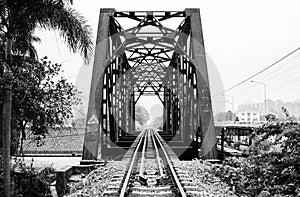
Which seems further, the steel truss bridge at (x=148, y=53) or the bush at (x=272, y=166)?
the steel truss bridge at (x=148, y=53)

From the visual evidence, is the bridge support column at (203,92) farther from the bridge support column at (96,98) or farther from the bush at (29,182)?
the bush at (29,182)

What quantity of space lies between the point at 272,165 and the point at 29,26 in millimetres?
7562

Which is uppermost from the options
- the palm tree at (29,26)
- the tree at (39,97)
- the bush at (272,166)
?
the palm tree at (29,26)

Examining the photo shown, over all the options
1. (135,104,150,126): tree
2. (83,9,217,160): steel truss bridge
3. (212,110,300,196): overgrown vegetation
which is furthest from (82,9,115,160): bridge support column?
(135,104,150,126): tree

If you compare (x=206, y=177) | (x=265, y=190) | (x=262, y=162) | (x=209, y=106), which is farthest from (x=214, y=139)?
(x=265, y=190)

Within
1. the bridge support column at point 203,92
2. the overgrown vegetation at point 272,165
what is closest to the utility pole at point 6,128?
the bridge support column at point 203,92

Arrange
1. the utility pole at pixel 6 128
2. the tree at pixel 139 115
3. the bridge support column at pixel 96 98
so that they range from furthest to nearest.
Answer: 1. the tree at pixel 139 115
2. the bridge support column at pixel 96 98
3. the utility pole at pixel 6 128

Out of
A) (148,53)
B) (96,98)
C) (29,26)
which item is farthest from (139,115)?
(29,26)

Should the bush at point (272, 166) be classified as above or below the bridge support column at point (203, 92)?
below

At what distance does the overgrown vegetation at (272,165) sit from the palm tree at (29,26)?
19.7 feet

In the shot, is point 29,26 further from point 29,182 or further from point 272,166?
point 272,166

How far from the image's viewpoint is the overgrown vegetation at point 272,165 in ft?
18.7

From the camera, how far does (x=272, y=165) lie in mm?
6180

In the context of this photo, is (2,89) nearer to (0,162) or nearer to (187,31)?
(0,162)
